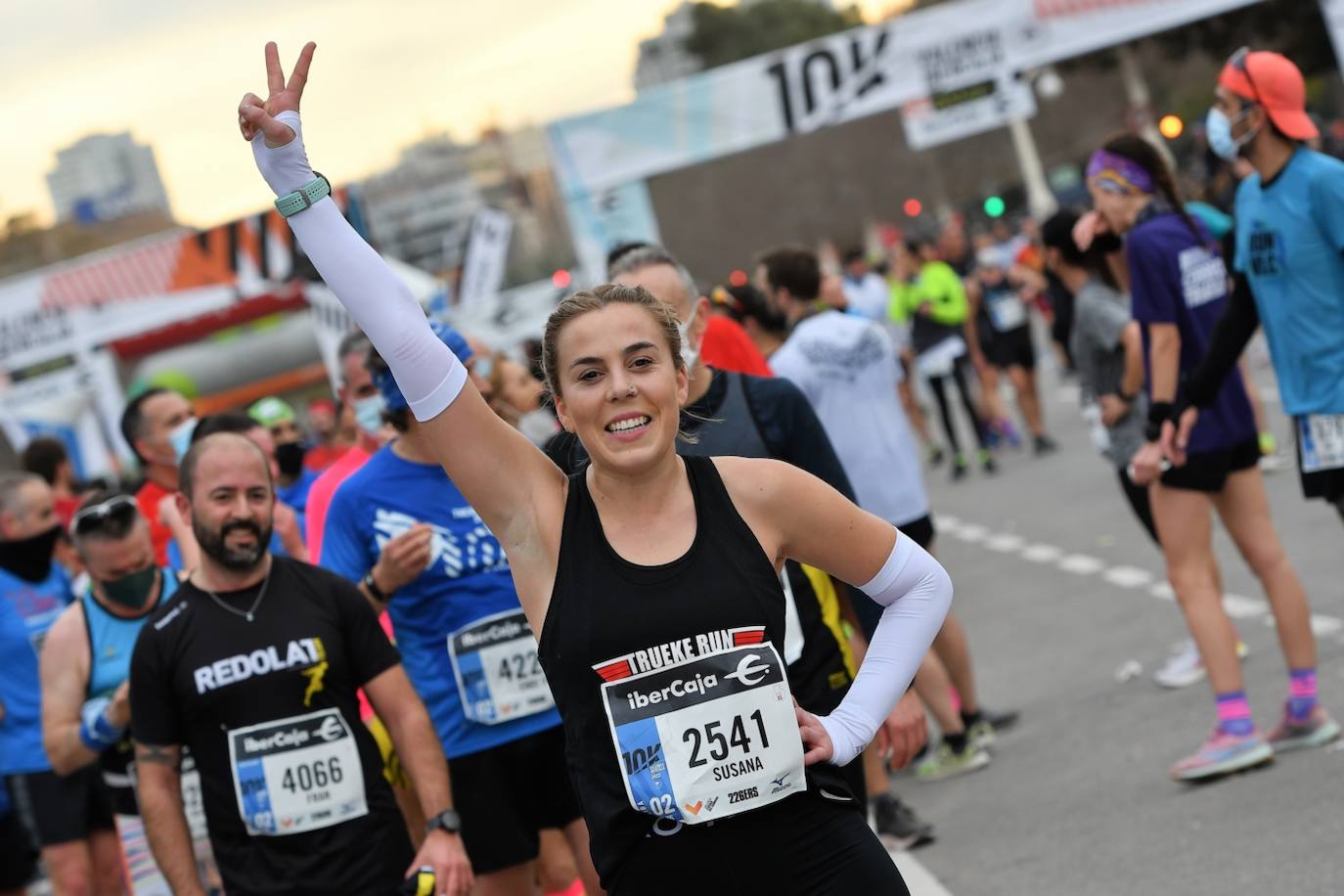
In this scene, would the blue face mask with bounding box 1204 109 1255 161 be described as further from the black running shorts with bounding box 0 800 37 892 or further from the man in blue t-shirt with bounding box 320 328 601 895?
the black running shorts with bounding box 0 800 37 892

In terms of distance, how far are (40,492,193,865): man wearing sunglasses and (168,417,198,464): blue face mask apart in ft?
2.17

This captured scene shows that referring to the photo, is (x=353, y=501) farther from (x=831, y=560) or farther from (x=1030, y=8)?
(x=1030, y=8)

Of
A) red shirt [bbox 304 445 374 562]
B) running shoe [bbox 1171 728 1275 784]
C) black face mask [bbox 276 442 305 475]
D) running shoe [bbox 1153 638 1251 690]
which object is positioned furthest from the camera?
black face mask [bbox 276 442 305 475]

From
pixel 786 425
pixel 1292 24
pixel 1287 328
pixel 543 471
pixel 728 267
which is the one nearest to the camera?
pixel 543 471

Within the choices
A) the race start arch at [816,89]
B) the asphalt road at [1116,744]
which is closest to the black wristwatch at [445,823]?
the asphalt road at [1116,744]

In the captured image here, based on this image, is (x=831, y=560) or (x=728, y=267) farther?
(x=728, y=267)

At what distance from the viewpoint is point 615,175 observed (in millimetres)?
20516

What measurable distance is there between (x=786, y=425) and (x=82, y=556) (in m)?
2.77

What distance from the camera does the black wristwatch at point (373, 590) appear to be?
205 inches

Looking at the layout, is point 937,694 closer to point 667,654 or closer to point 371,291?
point 667,654

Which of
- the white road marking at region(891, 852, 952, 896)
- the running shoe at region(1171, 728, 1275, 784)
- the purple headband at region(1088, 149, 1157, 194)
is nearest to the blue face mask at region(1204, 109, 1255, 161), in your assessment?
the purple headband at region(1088, 149, 1157, 194)

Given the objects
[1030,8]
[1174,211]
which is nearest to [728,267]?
[1030,8]

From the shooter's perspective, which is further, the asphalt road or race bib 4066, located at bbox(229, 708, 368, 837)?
the asphalt road

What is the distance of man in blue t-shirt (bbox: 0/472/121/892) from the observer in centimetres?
757
